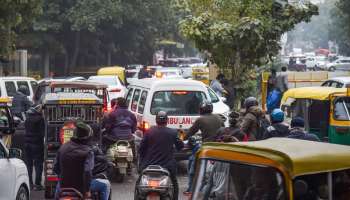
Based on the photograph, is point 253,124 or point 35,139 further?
point 35,139

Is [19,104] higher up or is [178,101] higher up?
[178,101]

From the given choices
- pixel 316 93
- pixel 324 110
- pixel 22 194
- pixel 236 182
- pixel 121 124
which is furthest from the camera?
pixel 316 93

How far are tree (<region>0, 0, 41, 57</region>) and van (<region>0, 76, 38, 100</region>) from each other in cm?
310

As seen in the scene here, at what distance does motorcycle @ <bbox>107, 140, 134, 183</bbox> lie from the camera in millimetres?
14625

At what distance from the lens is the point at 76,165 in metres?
9.15

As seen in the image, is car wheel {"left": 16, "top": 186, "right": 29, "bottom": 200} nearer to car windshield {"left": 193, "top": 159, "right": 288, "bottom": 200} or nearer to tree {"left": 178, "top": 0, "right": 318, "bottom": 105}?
car windshield {"left": 193, "top": 159, "right": 288, "bottom": 200}

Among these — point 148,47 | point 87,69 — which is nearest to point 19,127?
point 87,69

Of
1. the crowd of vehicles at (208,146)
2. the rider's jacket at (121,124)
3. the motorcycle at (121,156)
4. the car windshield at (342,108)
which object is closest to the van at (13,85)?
the crowd of vehicles at (208,146)

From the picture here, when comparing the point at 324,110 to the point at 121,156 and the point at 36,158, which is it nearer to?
the point at 121,156

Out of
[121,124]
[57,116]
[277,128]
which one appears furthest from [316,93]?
[57,116]

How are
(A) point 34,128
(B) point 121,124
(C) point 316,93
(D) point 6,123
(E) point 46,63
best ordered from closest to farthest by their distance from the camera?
(D) point 6,123, (A) point 34,128, (B) point 121,124, (C) point 316,93, (E) point 46,63

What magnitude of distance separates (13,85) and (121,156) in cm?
965

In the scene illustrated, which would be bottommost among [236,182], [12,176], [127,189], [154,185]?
[127,189]

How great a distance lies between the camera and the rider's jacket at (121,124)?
14898mm
